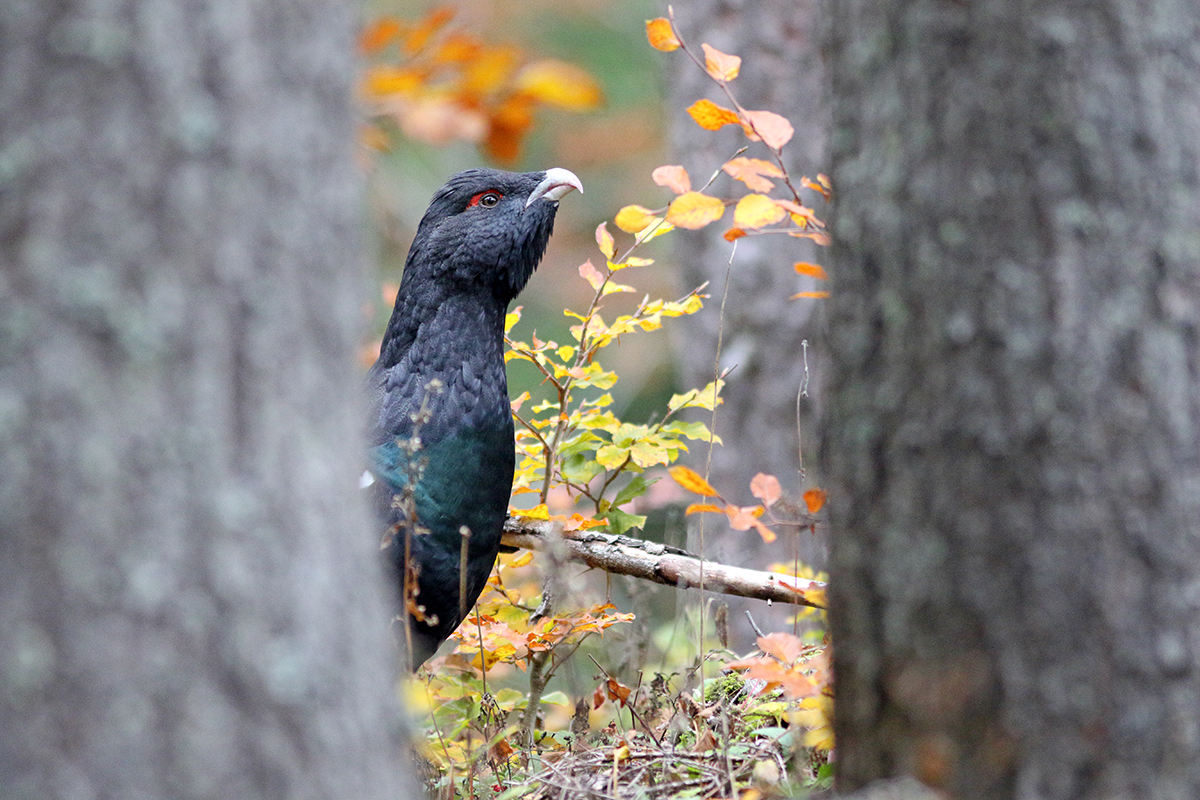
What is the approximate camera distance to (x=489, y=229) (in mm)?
3936

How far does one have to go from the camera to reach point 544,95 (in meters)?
3.25

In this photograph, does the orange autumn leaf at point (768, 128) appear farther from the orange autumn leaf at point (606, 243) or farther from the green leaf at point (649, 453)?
the green leaf at point (649, 453)

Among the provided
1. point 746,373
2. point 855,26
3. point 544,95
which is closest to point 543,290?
point 746,373

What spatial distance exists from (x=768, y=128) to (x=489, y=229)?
1.67 m

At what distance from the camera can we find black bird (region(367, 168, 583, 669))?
135 inches

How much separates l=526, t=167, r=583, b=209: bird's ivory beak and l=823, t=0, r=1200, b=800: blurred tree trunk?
2.44 metres

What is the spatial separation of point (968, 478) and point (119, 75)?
1417mm

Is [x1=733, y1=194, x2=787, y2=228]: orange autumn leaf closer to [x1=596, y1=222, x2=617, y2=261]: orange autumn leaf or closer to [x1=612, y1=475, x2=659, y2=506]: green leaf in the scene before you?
[x1=596, y1=222, x2=617, y2=261]: orange autumn leaf

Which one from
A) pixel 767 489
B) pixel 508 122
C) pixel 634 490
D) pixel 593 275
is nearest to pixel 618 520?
pixel 634 490

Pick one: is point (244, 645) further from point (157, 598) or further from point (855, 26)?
point (855, 26)

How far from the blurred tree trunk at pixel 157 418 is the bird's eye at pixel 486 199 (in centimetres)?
256

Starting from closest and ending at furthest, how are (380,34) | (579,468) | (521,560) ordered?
(380,34)
(521,560)
(579,468)

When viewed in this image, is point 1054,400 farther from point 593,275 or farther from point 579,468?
point 579,468

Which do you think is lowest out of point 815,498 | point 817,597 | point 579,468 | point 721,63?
point 817,597
